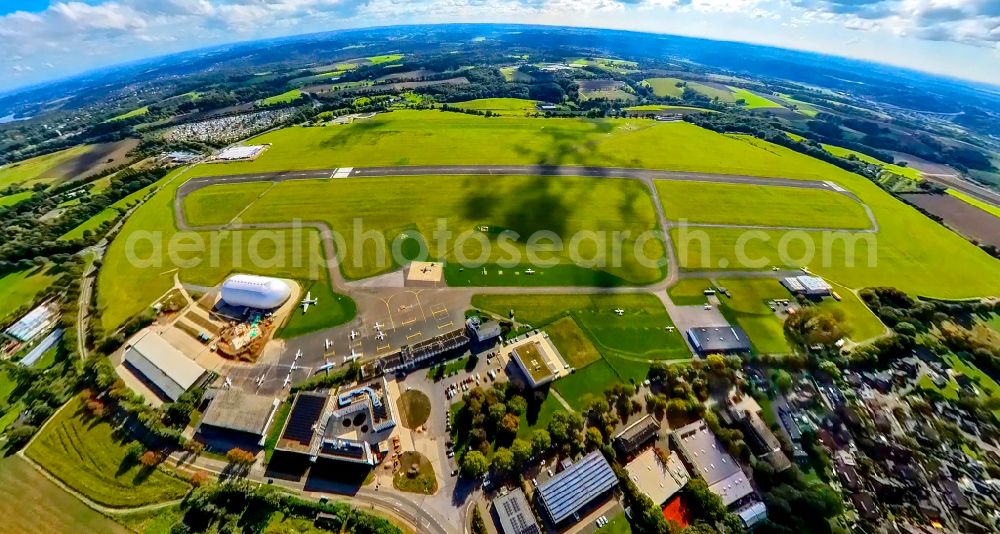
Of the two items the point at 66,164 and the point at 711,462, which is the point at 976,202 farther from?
the point at 66,164

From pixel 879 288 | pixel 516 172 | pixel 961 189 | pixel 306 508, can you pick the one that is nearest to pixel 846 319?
pixel 879 288

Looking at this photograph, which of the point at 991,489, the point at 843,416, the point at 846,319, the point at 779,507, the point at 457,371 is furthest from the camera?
the point at 846,319

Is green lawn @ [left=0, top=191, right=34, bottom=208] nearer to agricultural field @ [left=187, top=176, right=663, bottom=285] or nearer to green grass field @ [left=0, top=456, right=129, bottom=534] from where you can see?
agricultural field @ [left=187, top=176, right=663, bottom=285]

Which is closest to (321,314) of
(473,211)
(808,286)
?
(473,211)

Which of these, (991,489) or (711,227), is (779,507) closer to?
(991,489)

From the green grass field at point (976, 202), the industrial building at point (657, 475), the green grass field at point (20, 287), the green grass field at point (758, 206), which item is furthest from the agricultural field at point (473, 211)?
the green grass field at point (976, 202)

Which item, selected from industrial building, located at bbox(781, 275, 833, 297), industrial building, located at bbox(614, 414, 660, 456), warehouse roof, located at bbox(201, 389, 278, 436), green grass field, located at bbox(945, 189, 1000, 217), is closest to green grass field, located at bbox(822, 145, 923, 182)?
green grass field, located at bbox(945, 189, 1000, 217)
